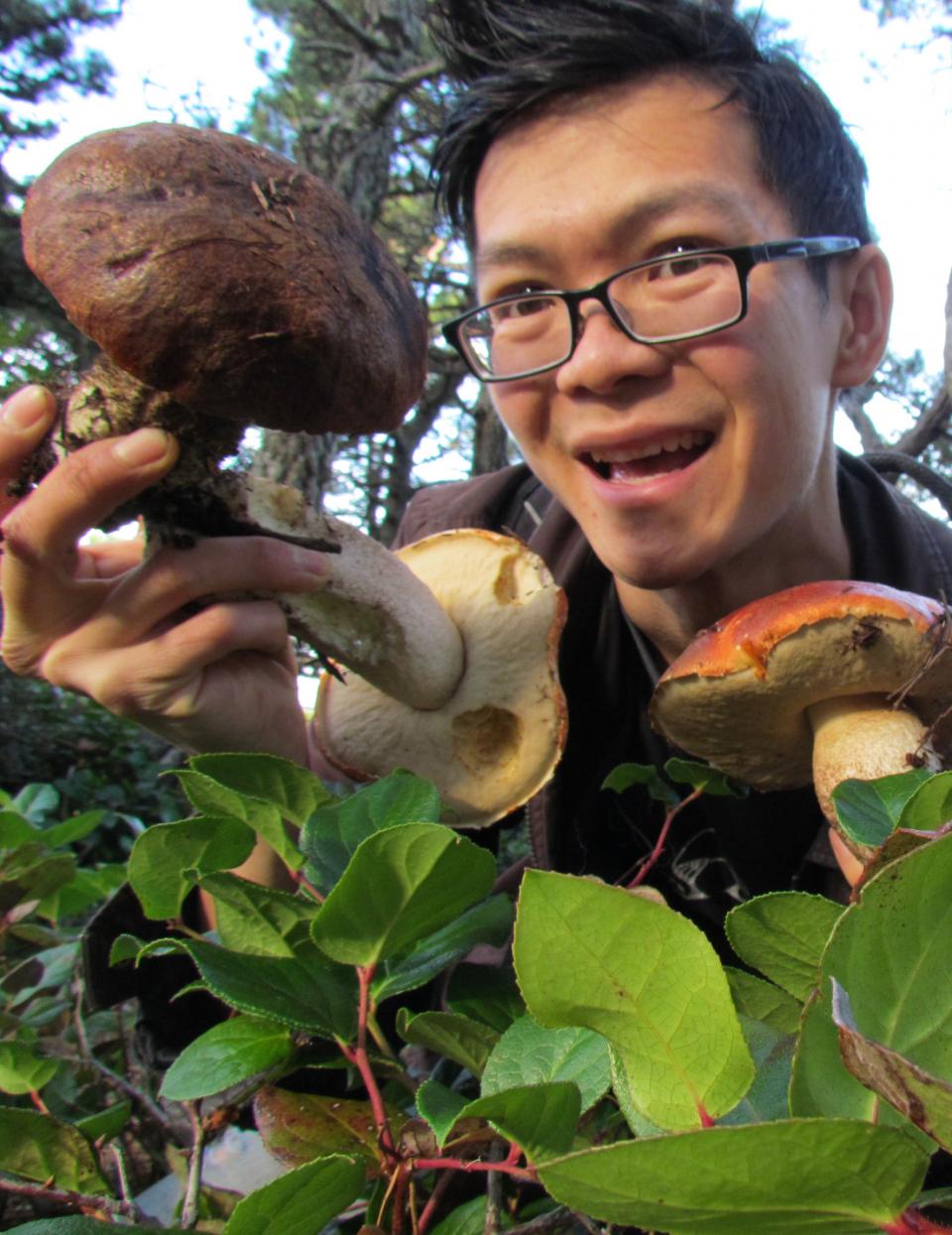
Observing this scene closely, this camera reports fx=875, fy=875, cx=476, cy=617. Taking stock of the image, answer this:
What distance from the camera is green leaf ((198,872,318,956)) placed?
1.74 ft

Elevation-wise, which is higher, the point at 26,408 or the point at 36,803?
the point at 26,408

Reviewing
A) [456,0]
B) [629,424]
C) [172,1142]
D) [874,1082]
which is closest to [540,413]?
[629,424]

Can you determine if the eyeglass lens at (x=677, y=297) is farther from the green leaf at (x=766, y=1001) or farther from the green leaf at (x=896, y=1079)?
the green leaf at (x=896, y=1079)

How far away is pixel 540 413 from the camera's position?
4.60 feet

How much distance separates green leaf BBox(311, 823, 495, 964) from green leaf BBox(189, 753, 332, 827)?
0.12 meters

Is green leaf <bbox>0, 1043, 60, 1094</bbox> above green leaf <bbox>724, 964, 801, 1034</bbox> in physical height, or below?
below

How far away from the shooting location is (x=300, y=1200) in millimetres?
390

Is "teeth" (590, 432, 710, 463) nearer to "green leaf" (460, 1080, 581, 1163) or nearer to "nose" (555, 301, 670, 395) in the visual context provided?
"nose" (555, 301, 670, 395)

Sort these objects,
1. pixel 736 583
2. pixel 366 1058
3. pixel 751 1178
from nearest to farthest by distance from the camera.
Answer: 1. pixel 751 1178
2. pixel 366 1058
3. pixel 736 583

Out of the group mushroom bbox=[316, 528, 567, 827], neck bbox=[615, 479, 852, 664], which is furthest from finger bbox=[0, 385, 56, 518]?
neck bbox=[615, 479, 852, 664]

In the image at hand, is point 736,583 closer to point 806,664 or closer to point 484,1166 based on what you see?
point 806,664

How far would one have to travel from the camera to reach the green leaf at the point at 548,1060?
41cm

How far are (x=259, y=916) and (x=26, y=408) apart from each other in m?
0.57

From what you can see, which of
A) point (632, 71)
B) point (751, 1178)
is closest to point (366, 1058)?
point (751, 1178)
